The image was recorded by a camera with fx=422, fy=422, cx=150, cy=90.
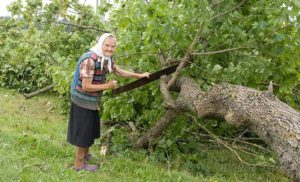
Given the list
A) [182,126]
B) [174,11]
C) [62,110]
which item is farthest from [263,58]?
[62,110]

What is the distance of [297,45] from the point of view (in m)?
4.40

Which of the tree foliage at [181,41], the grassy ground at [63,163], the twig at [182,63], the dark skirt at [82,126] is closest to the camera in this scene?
the tree foliage at [181,41]

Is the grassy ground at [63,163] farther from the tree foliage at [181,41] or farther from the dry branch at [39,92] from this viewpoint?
the dry branch at [39,92]

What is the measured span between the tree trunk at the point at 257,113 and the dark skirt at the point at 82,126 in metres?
1.00

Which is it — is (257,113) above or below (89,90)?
above

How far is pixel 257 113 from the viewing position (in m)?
3.52

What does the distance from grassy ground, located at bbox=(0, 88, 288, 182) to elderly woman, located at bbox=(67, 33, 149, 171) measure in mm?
256

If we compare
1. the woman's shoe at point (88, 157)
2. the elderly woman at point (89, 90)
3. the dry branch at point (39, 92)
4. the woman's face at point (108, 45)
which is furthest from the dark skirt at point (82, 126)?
the dry branch at point (39, 92)

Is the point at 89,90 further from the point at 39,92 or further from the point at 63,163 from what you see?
the point at 39,92

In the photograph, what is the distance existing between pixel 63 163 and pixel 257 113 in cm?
239

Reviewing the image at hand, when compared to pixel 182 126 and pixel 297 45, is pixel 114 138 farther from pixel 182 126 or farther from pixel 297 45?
pixel 297 45

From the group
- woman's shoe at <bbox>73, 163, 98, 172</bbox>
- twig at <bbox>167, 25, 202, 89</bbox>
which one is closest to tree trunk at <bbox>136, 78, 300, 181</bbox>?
twig at <bbox>167, 25, 202, 89</bbox>

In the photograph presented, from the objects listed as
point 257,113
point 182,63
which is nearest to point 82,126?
point 182,63

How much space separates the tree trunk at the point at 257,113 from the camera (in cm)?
303
